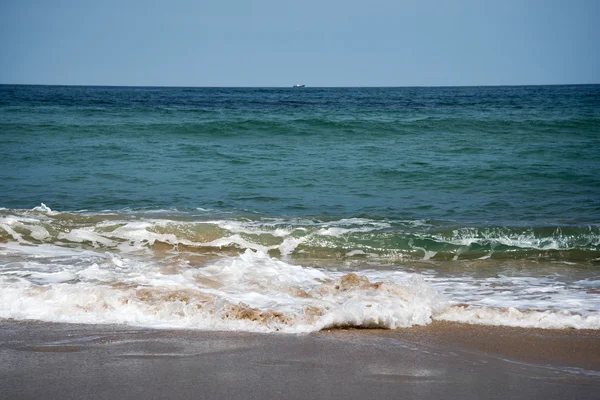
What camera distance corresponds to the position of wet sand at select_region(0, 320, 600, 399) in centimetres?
341

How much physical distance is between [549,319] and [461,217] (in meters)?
4.20

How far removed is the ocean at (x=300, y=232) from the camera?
489 centimetres

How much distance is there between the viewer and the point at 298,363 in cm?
382

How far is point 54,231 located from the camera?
795 centimetres

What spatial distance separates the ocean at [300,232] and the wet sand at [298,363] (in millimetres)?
274

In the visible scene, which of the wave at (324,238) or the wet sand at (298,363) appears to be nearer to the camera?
the wet sand at (298,363)

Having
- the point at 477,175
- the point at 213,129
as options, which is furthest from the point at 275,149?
the point at 477,175

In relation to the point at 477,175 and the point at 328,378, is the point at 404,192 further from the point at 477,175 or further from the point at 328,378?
the point at 328,378

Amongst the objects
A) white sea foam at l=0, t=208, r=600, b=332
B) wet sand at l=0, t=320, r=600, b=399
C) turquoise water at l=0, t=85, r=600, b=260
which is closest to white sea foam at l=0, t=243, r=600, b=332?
white sea foam at l=0, t=208, r=600, b=332

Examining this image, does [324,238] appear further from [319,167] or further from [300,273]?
[319,167]

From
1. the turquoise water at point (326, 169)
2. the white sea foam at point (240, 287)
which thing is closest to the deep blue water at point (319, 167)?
the turquoise water at point (326, 169)

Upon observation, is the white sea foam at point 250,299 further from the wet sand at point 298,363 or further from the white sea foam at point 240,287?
the wet sand at point 298,363

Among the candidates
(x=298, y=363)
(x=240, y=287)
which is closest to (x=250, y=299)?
(x=240, y=287)

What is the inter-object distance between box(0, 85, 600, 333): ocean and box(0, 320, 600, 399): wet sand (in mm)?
274
